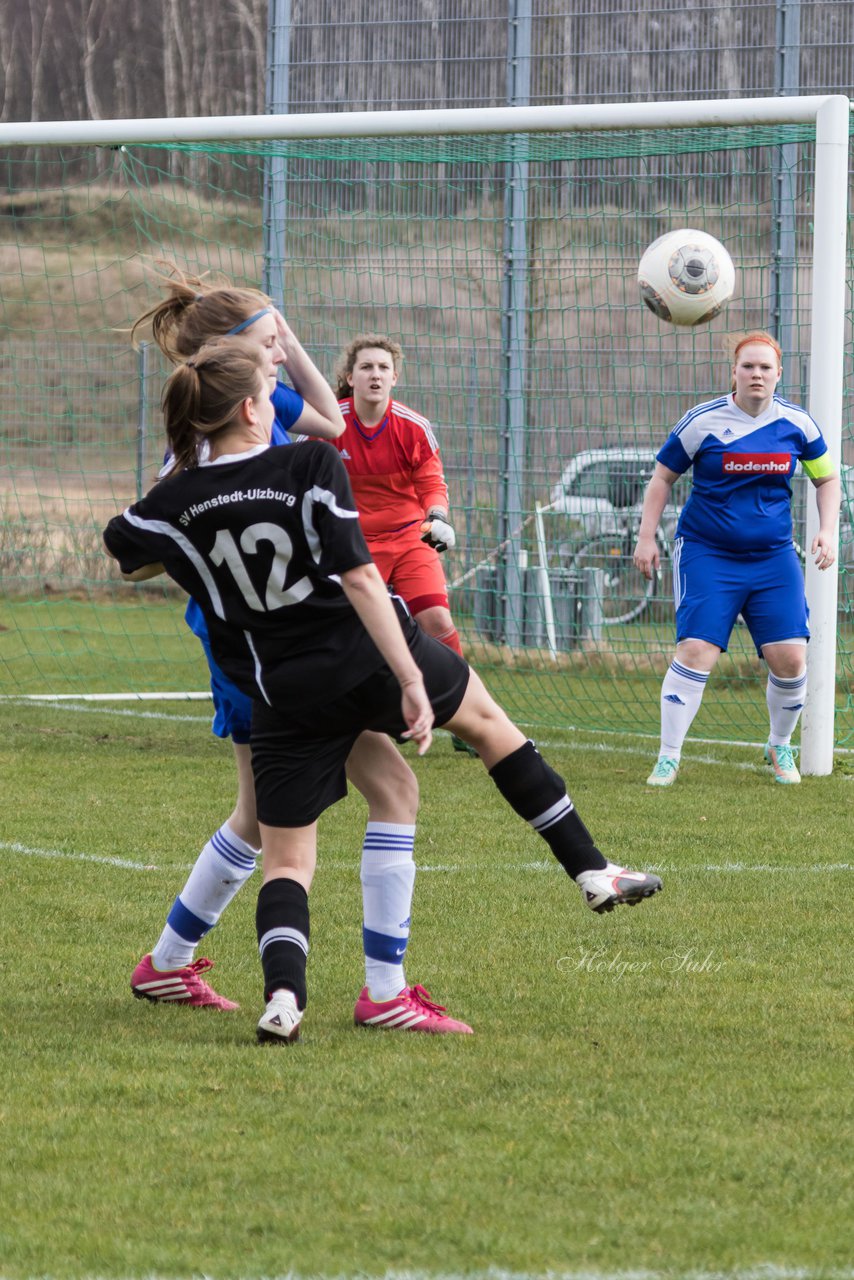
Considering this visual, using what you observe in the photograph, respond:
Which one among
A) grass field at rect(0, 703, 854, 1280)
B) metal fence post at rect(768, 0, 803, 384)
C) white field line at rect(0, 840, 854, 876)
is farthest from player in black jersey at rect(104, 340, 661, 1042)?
metal fence post at rect(768, 0, 803, 384)

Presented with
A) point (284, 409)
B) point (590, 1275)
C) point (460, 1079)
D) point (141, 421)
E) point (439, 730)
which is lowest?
point (439, 730)

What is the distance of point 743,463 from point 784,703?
1123 mm

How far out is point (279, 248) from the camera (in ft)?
37.0

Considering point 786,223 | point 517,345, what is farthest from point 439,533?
point 517,345

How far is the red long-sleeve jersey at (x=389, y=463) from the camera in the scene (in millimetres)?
7637

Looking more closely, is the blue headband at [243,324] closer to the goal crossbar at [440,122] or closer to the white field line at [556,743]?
the goal crossbar at [440,122]

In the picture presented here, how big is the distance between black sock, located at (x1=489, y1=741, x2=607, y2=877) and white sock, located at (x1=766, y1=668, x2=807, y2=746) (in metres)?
3.91

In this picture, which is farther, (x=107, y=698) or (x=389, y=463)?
(x=107, y=698)

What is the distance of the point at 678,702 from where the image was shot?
7805mm

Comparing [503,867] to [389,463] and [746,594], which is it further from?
[389,463]

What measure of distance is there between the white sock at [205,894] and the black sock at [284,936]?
1.18 ft

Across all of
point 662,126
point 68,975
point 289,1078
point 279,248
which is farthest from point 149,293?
point 289,1078

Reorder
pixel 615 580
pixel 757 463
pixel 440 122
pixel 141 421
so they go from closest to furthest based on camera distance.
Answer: pixel 757 463, pixel 440 122, pixel 615 580, pixel 141 421

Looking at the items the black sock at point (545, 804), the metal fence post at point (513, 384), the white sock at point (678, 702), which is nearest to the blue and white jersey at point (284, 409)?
the black sock at point (545, 804)
